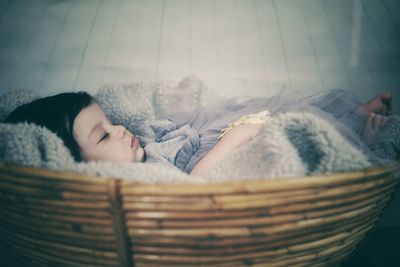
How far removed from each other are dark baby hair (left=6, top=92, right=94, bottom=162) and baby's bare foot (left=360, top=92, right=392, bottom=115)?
0.58 metres

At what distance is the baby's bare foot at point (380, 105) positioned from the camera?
1.76ft

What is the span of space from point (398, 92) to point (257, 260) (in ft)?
1.54

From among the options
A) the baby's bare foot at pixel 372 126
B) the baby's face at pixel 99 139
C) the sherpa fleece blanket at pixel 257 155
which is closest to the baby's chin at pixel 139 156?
the baby's face at pixel 99 139

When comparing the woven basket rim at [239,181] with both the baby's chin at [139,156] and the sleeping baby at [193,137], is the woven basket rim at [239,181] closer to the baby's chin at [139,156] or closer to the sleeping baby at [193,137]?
the sleeping baby at [193,137]

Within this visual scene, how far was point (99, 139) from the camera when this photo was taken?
54cm

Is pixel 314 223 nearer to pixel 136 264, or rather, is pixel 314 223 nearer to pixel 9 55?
pixel 136 264

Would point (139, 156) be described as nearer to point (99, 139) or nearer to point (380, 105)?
point (99, 139)

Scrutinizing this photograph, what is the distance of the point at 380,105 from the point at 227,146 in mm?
325

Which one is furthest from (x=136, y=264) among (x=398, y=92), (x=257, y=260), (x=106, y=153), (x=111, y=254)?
(x=398, y=92)

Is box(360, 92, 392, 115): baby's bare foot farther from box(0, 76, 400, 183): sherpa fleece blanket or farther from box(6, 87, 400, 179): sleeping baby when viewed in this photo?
box(0, 76, 400, 183): sherpa fleece blanket

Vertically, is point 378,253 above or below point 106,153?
below

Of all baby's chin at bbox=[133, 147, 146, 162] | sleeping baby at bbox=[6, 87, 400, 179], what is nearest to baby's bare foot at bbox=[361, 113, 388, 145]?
sleeping baby at bbox=[6, 87, 400, 179]

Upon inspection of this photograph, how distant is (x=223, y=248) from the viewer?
0.93 feet

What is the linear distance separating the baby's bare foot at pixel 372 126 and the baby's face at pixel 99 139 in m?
0.46
